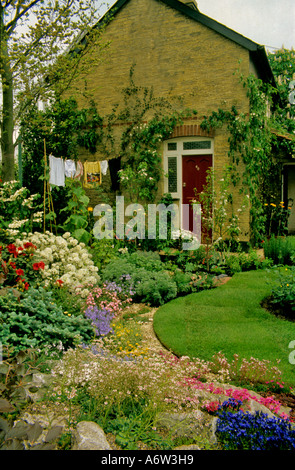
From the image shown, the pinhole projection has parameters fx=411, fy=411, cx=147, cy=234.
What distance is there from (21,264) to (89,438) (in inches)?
135

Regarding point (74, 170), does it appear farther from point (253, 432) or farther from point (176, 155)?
point (253, 432)

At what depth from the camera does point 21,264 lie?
5645 mm

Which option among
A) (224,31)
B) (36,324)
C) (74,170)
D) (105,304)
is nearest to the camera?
(36,324)

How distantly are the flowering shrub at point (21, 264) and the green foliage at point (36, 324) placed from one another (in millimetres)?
399

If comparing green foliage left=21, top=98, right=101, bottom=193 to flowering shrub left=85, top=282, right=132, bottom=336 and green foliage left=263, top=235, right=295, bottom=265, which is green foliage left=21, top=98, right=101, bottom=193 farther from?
green foliage left=263, top=235, right=295, bottom=265

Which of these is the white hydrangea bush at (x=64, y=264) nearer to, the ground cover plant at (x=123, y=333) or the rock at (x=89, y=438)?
the ground cover plant at (x=123, y=333)

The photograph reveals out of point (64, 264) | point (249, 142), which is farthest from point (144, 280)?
point (249, 142)

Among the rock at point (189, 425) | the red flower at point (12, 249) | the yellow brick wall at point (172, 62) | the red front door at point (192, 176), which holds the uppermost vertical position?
the yellow brick wall at point (172, 62)

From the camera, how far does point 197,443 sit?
2814 mm

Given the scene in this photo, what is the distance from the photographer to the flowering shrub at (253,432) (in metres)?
2.59

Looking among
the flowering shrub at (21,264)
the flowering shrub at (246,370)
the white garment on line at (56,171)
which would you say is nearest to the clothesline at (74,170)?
the white garment on line at (56,171)

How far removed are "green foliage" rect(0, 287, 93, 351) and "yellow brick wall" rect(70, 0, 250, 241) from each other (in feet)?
21.2
